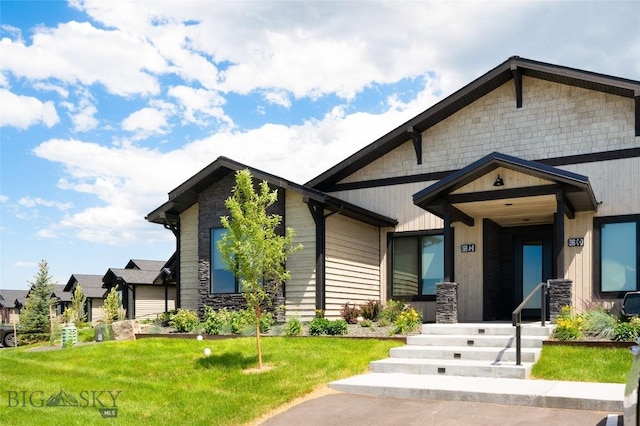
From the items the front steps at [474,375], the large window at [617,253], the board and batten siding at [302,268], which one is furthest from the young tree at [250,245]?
the large window at [617,253]

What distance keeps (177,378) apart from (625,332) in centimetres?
793

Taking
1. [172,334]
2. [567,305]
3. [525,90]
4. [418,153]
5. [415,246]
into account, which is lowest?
[172,334]

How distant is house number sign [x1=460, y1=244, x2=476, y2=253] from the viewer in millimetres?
16469

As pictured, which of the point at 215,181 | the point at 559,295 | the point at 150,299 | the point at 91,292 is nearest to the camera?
the point at 559,295

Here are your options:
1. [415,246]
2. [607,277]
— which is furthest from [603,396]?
[415,246]

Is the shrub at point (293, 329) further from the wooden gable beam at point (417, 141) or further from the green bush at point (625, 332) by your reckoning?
the green bush at point (625, 332)

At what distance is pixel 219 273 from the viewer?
58.6 ft

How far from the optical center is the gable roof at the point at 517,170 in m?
12.8

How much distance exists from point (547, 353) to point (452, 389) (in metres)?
2.68

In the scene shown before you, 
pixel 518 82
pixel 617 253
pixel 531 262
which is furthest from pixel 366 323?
pixel 518 82

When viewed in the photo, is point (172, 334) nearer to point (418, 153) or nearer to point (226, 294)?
point (226, 294)

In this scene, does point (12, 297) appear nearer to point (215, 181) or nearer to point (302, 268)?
point (215, 181)

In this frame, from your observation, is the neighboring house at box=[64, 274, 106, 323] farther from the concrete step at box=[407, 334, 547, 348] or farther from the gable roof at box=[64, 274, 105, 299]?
the concrete step at box=[407, 334, 547, 348]

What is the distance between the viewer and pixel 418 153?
17.7m
